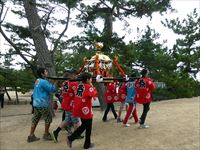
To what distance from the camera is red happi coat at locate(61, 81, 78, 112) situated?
Result: 25.3 ft

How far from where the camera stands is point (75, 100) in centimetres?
698

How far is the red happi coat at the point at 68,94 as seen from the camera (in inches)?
303

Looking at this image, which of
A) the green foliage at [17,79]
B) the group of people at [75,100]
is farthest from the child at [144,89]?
the green foliage at [17,79]

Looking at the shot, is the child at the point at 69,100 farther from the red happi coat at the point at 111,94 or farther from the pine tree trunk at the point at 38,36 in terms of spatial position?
the pine tree trunk at the point at 38,36

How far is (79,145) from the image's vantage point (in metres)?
7.60

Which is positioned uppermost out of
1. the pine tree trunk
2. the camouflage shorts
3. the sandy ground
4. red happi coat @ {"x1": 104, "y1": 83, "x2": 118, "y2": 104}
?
the pine tree trunk

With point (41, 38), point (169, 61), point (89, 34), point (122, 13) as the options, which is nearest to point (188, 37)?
point (169, 61)

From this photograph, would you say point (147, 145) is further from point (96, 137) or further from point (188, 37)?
point (188, 37)

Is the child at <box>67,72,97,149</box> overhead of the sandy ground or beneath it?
overhead

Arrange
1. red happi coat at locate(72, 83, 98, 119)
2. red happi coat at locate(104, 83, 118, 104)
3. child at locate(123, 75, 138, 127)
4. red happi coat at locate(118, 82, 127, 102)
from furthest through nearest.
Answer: red happi coat at locate(104, 83, 118, 104) → red happi coat at locate(118, 82, 127, 102) → child at locate(123, 75, 138, 127) → red happi coat at locate(72, 83, 98, 119)

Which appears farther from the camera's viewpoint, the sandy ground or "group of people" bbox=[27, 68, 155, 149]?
the sandy ground

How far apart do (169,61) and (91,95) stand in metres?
15.6

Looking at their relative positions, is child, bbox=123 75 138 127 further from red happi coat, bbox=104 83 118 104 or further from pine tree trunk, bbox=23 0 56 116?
pine tree trunk, bbox=23 0 56 116

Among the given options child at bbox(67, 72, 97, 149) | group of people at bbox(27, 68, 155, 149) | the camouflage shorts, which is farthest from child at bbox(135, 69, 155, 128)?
the camouflage shorts
